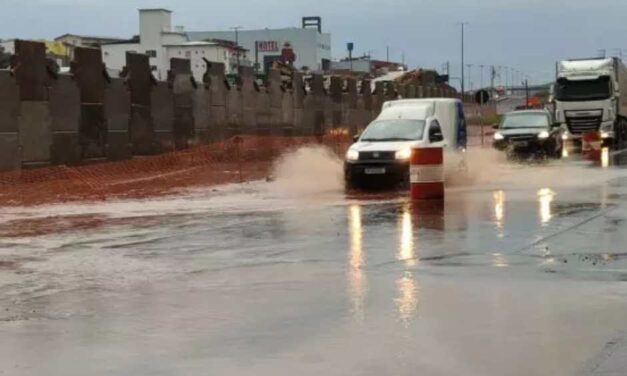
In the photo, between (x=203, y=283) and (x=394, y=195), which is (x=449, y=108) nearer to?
(x=394, y=195)

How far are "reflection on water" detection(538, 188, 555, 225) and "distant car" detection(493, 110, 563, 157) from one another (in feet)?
47.7

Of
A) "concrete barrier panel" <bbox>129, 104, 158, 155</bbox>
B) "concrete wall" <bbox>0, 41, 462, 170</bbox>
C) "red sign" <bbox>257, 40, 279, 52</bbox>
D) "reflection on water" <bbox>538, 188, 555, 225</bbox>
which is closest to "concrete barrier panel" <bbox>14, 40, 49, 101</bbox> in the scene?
"concrete wall" <bbox>0, 41, 462, 170</bbox>

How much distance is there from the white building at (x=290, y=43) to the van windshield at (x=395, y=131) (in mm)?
109876

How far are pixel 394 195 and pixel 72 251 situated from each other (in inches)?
351

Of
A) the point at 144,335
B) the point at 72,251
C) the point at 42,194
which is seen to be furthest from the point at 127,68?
the point at 144,335

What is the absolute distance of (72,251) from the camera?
1190cm

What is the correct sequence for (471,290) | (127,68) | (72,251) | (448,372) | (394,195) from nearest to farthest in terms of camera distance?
1. (448,372)
2. (471,290)
3. (72,251)
4. (394,195)
5. (127,68)

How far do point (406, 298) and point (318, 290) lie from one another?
3.05ft

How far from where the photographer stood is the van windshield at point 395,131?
21.9 m

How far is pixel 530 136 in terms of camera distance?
112 ft

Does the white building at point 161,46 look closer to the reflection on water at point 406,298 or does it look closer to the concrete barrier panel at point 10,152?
the concrete barrier panel at point 10,152

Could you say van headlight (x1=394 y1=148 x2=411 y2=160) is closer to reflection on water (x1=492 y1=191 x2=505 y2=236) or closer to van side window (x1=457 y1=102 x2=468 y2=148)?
reflection on water (x1=492 y1=191 x2=505 y2=236)

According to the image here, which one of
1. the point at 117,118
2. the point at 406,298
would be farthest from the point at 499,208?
the point at 117,118

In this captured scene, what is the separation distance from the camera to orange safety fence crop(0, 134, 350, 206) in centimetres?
2141
